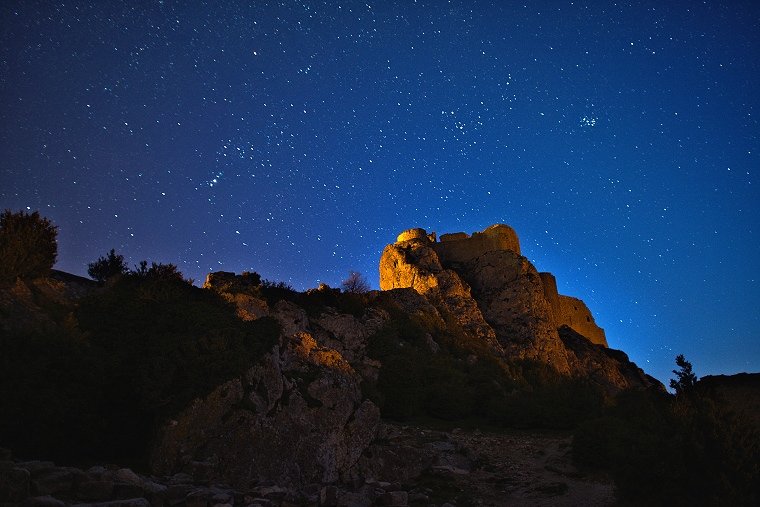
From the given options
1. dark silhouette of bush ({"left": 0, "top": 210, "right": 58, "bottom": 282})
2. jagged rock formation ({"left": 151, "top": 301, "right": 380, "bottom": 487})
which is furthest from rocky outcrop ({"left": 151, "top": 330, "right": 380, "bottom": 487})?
dark silhouette of bush ({"left": 0, "top": 210, "right": 58, "bottom": 282})

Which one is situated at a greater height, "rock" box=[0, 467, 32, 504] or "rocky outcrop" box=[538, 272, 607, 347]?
"rocky outcrop" box=[538, 272, 607, 347]

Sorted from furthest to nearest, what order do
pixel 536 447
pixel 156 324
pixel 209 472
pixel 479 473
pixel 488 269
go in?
pixel 488 269
pixel 536 447
pixel 156 324
pixel 479 473
pixel 209 472

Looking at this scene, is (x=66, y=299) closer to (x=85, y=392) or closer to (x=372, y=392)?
(x=85, y=392)

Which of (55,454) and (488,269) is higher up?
(488,269)

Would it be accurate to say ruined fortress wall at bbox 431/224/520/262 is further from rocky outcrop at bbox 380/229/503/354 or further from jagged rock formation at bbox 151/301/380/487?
jagged rock formation at bbox 151/301/380/487

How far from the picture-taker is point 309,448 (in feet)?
38.8

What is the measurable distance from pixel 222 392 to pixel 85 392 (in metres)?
3.32

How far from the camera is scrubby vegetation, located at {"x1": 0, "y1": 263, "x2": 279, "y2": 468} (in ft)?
28.9

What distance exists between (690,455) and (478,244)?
151ft

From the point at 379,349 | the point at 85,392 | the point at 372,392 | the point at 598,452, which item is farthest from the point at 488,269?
the point at 85,392

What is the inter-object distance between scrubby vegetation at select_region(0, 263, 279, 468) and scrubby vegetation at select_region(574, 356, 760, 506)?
10578 mm

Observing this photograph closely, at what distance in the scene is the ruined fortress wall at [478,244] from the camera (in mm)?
52219

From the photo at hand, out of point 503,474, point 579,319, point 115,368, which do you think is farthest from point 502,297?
point 115,368

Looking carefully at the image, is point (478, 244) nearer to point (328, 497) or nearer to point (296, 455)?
point (296, 455)
